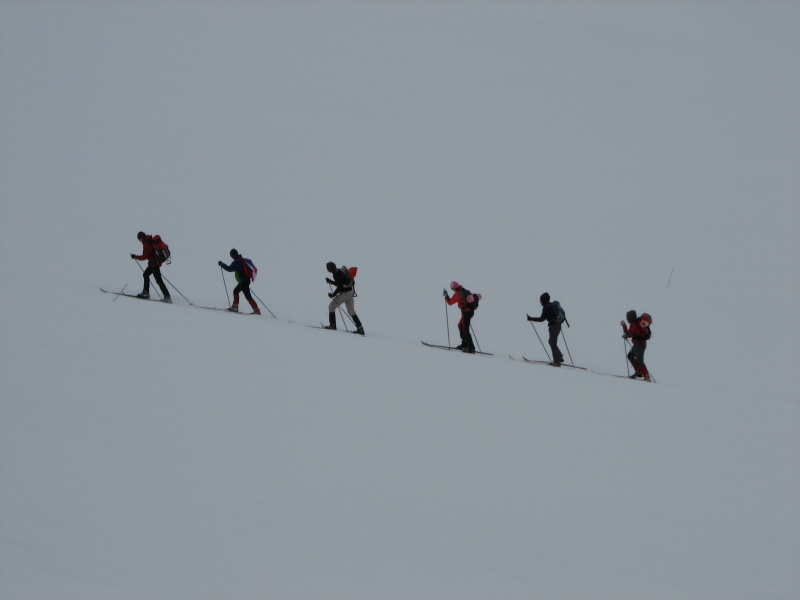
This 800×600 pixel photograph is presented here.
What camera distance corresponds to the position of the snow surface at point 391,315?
829 centimetres

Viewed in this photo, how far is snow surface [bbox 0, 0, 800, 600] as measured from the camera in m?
8.29

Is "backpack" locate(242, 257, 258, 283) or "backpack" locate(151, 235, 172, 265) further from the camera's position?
"backpack" locate(151, 235, 172, 265)

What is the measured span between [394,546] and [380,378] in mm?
3966

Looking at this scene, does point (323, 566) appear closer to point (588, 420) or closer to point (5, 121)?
point (588, 420)

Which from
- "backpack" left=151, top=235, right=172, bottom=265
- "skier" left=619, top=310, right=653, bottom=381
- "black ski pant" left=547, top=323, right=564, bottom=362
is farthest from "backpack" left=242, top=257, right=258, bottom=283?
"skier" left=619, top=310, right=653, bottom=381

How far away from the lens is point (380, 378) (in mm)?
11867

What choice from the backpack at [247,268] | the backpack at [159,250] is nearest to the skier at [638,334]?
the backpack at [247,268]

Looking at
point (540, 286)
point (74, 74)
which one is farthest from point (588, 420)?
point (74, 74)

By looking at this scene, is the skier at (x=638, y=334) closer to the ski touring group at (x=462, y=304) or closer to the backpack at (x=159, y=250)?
the ski touring group at (x=462, y=304)

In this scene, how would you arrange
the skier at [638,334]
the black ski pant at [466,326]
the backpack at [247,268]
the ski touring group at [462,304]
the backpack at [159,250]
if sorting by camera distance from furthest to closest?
1. the backpack at [159,250]
2. the backpack at [247,268]
3. the black ski pant at [466,326]
4. the ski touring group at [462,304]
5. the skier at [638,334]

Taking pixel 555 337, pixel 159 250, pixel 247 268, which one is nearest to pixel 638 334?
pixel 555 337

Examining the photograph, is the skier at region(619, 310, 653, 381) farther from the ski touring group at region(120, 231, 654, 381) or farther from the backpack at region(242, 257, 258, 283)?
the backpack at region(242, 257, 258, 283)

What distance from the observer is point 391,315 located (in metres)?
21.0

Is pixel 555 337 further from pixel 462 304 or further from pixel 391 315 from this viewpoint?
pixel 391 315
